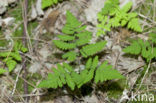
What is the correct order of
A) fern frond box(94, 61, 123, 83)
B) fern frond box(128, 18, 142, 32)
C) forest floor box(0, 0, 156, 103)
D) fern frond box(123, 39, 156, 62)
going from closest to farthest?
fern frond box(94, 61, 123, 83)
fern frond box(123, 39, 156, 62)
forest floor box(0, 0, 156, 103)
fern frond box(128, 18, 142, 32)

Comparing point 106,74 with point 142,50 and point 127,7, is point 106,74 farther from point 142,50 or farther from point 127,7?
point 127,7

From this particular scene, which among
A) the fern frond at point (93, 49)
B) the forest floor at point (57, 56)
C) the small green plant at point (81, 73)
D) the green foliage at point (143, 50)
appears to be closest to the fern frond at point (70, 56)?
the small green plant at point (81, 73)

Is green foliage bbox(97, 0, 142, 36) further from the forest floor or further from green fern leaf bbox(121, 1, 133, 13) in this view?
the forest floor

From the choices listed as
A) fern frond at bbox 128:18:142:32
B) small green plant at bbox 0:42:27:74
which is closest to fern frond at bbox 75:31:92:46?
fern frond at bbox 128:18:142:32

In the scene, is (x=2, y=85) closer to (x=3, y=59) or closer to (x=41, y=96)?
(x=3, y=59)

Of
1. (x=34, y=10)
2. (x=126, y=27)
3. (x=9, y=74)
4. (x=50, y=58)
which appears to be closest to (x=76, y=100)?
(x=50, y=58)

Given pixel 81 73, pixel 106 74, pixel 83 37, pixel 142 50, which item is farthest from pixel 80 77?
pixel 142 50
